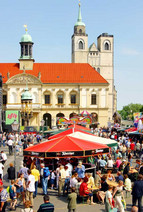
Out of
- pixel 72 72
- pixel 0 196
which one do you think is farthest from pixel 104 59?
pixel 0 196

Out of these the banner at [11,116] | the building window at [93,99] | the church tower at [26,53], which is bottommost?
the banner at [11,116]

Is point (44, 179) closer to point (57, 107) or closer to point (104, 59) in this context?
point (57, 107)

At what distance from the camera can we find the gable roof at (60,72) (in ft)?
194

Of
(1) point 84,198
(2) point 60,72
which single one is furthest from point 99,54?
(1) point 84,198

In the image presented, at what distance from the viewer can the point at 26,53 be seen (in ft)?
200

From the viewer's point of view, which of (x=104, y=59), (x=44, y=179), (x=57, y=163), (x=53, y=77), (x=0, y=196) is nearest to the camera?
(x=0, y=196)

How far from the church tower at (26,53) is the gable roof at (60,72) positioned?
1.00m

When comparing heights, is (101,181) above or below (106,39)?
below

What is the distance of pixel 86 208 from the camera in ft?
39.1

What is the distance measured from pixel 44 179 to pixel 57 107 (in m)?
45.8

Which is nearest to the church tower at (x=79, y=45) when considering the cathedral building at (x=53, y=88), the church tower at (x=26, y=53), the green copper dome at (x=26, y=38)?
the cathedral building at (x=53, y=88)

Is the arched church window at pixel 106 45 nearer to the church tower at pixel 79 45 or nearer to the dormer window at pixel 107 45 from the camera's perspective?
the dormer window at pixel 107 45

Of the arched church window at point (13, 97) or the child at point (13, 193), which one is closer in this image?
the child at point (13, 193)

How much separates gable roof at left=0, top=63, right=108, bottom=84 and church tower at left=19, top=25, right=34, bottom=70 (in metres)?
1.00
